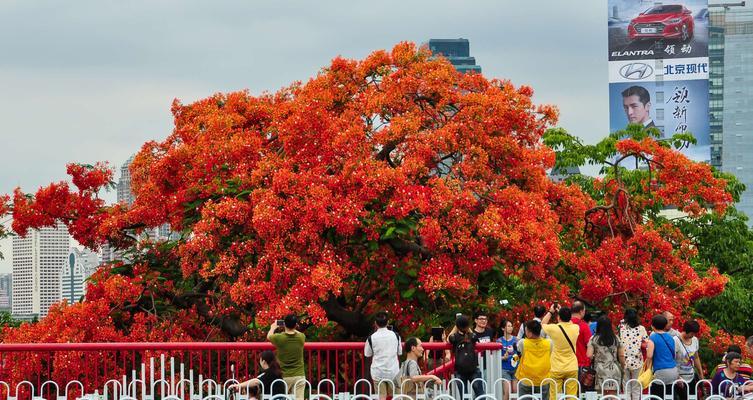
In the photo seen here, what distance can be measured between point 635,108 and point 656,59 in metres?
5.22

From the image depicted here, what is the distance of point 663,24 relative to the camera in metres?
120

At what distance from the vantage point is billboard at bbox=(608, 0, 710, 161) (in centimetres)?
11906

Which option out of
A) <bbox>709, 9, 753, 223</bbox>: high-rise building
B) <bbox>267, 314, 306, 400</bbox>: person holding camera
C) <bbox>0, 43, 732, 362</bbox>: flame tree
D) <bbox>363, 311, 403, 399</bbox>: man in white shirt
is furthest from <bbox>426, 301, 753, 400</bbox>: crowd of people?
<bbox>709, 9, 753, 223</bbox>: high-rise building

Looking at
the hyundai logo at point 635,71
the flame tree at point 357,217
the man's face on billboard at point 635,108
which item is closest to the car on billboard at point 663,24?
the hyundai logo at point 635,71

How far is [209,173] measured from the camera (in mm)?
19641

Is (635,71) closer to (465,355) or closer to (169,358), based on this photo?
(169,358)

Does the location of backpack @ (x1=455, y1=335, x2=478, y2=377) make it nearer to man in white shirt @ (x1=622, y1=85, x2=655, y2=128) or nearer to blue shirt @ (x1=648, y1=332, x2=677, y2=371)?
blue shirt @ (x1=648, y1=332, x2=677, y2=371)

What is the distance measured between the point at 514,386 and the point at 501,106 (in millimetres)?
5477

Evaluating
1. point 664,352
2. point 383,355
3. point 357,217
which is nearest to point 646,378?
point 664,352

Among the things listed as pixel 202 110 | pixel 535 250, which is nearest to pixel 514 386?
pixel 535 250

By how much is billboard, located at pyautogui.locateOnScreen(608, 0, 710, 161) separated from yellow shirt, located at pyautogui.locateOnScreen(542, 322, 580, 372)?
107 meters

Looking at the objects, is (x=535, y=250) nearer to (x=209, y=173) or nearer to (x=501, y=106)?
(x=501, y=106)

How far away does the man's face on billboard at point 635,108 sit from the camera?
11956 cm

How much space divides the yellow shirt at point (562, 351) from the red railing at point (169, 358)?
78cm
